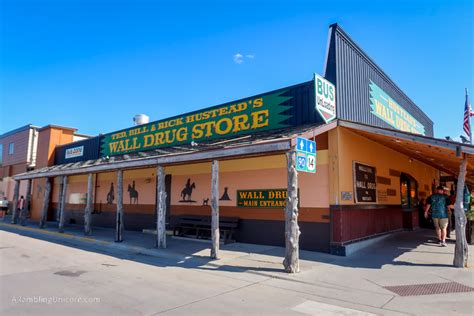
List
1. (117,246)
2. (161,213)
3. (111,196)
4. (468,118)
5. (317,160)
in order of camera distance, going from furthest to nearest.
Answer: (111,196) < (468,118) < (117,246) < (161,213) < (317,160)

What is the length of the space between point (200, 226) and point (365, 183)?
608 cm

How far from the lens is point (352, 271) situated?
752 cm

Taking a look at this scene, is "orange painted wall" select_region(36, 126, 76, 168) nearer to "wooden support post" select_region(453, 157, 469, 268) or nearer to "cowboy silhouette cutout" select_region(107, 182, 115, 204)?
"cowboy silhouette cutout" select_region(107, 182, 115, 204)

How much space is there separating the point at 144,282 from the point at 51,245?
6.93 metres

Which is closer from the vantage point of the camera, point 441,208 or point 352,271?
point 352,271

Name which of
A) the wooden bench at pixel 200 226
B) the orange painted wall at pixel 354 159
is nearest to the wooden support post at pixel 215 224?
the wooden bench at pixel 200 226

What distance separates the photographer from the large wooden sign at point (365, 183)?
10414 mm

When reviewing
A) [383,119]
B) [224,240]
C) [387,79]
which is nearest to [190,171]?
[224,240]

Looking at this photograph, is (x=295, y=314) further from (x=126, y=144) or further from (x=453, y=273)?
(x=126, y=144)

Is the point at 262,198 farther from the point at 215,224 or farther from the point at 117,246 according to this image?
the point at 117,246

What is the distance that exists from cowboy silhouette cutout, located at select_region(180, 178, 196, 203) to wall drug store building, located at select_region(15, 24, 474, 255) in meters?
0.04

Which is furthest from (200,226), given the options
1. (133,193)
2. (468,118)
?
(468,118)

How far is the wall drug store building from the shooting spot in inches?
375

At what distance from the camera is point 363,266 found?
26.2 ft
